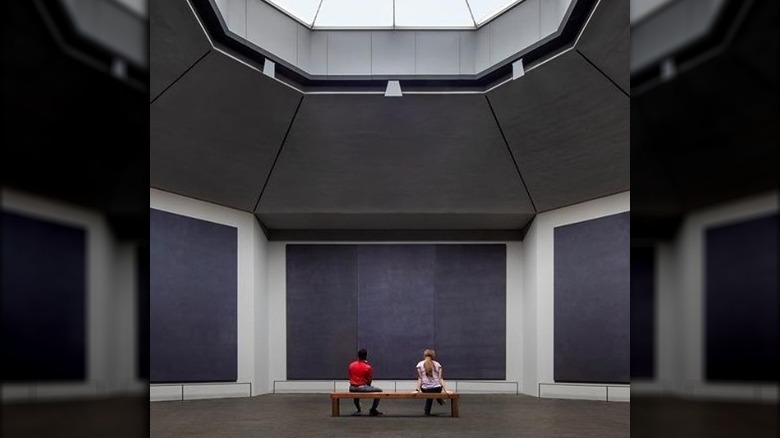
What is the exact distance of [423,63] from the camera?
1443cm

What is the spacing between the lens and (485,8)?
559 inches

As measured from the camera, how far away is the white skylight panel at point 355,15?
14336 mm

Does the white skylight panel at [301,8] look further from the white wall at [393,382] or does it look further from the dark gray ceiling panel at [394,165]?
the white wall at [393,382]

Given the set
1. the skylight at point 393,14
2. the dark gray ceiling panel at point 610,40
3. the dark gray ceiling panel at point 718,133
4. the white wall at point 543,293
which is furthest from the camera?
the white wall at point 543,293

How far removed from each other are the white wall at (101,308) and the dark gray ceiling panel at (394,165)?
12663 mm

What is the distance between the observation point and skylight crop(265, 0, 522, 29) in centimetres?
1427

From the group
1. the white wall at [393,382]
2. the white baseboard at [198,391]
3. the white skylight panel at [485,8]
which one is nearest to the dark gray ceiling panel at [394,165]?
the white wall at [393,382]

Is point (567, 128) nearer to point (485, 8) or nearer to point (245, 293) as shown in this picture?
point (485, 8)

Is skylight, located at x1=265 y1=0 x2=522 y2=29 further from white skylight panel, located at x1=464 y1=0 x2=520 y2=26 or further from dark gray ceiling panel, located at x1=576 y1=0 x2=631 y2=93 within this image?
dark gray ceiling panel, located at x1=576 y1=0 x2=631 y2=93

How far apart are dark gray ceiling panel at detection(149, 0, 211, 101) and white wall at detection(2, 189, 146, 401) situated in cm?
921

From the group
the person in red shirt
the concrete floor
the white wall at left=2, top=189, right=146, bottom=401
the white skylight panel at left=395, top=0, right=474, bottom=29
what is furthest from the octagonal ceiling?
the white wall at left=2, top=189, right=146, bottom=401

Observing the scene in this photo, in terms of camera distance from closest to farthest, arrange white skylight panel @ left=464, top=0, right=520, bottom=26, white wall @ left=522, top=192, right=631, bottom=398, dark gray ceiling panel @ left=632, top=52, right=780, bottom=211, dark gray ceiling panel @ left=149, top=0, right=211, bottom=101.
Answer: dark gray ceiling panel @ left=632, top=52, right=780, bottom=211, dark gray ceiling panel @ left=149, top=0, right=211, bottom=101, white skylight panel @ left=464, top=0, right=520, bottom=26, white wall @ left=522, top=192, right=631, bottom=398

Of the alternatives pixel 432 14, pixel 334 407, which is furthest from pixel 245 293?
pixel 432 14

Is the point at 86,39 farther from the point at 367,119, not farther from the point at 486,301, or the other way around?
the point at 486,301
